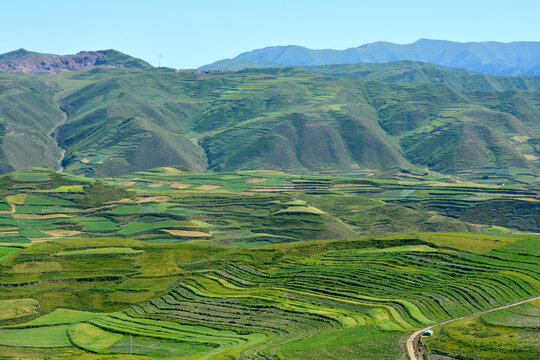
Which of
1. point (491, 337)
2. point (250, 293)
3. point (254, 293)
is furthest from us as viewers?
point (250, 293)

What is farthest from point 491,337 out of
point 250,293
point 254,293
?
point 250,293

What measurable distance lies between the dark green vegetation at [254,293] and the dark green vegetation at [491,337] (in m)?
2.89

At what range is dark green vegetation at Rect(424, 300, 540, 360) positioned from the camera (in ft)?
221

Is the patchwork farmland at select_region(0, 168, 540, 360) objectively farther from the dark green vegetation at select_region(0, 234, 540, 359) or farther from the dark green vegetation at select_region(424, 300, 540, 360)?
the dark green vegetation at select_region(424, 300, 540, 360)

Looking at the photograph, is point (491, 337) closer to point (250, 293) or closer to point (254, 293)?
point (254, 293)

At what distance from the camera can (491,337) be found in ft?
238

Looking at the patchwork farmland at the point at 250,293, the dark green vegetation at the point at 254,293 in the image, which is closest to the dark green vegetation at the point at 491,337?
the patchwork farmland at the point at 250,293

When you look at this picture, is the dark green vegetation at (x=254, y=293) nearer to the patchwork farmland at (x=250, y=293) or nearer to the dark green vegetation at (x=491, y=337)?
the patchwork farmland at (x=250, y=293)

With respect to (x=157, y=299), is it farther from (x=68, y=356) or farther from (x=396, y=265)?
(x=396, y=265)

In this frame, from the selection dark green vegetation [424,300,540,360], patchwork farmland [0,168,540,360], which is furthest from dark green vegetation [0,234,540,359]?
dark green vegetation [424,300,540,360]

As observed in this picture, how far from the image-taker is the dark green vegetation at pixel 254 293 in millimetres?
81438

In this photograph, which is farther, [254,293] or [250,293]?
[250,293]

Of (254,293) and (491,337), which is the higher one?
(491,337)

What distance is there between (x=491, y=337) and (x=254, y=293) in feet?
136
